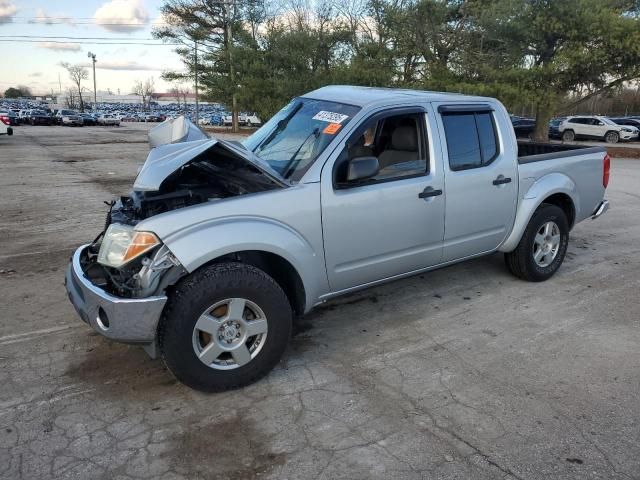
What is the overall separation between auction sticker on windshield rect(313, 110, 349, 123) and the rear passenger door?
2.83 feet

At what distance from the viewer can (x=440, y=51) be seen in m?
24.4

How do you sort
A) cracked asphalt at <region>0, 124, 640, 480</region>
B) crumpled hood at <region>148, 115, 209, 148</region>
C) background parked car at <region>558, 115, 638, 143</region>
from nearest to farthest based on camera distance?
1. cracked asphalt at <region>0, 124, 640, 480</region>
2. crumpled hood at <region>148, 115, 209, 148</region>
3. background parked car at <region>558, 115, 638, 143</region>

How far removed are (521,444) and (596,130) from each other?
106 feet

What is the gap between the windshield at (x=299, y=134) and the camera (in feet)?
11.9

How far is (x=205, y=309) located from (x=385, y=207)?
1.52 metres

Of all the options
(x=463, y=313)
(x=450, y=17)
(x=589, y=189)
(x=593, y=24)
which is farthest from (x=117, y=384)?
(x=450, y=17)

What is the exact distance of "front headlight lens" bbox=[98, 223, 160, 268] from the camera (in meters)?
2.89

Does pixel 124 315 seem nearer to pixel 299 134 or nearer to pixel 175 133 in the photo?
pixel 175 133

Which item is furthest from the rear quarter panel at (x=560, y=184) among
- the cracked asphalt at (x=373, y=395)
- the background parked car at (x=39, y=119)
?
the background parked car at (x=39, y=119)

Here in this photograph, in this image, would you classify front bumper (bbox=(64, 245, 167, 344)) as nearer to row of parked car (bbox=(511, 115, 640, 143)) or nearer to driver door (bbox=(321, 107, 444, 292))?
driver door (bbox=(321, 107, 444, 292))

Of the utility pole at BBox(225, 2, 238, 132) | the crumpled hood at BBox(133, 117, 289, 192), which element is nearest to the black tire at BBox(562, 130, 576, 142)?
the utility pole at BBox(225, 2, 238, 132)

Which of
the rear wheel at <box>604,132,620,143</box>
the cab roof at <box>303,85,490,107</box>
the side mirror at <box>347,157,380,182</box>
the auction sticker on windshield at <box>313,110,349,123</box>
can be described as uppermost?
the rear wheel at <box>604,132,620,143</box>

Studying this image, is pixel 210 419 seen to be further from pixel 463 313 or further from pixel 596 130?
pixel 596 130

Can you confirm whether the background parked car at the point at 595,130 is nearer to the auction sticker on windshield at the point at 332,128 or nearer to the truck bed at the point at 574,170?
the truck bed at the point at 574,170
